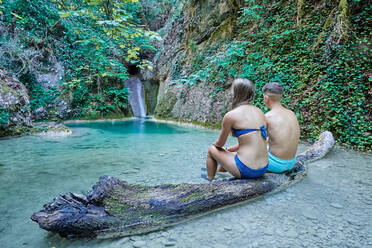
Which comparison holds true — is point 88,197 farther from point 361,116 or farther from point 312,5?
point 312,5

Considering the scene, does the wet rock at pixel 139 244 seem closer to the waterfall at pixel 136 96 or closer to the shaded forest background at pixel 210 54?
the shaded forest background at pixel 210 54

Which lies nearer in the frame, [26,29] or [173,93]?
[26,29]

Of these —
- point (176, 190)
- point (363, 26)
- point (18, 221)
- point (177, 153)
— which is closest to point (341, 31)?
point (363, 26)

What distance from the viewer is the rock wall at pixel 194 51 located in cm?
973

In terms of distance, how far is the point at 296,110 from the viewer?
231 inches

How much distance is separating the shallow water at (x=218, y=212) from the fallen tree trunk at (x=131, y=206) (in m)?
0.08

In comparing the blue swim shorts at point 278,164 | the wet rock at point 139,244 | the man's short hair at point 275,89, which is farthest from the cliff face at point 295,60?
the wet rock at point 139,244

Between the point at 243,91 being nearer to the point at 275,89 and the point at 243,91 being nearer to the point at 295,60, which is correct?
the point at 275,89

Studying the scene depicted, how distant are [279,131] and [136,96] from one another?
19260mm

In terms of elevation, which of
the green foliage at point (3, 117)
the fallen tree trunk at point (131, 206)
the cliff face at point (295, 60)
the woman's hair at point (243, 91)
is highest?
the cliff face at point (295, 60)

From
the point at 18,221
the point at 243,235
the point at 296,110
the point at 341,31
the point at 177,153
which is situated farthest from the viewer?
the point at 296,110

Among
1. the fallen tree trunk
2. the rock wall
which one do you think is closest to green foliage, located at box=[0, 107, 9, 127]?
the rock wall

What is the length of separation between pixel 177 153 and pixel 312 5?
679 centimetres

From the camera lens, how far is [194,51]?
12.2 metres
